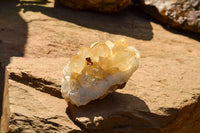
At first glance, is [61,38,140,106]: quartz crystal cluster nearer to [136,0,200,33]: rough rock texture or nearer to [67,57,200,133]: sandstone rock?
[67,57,200,133]: sandstone rock

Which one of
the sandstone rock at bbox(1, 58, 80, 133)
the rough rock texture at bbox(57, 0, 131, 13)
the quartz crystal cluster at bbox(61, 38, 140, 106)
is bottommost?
the sandstone rock at bbox(1, 58, 80, 133)

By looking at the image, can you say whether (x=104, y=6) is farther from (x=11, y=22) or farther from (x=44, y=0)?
(x=11, y=22)

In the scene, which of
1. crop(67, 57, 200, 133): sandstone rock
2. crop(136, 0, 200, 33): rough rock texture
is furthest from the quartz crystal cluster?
crop(136, 0, 200, 33): rough rock texture

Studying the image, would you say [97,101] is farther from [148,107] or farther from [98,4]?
[98,4]

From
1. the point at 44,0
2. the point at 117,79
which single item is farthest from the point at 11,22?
the point at 117,79

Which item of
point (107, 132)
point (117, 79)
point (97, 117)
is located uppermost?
point (117, 79)

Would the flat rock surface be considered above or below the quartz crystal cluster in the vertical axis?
below
